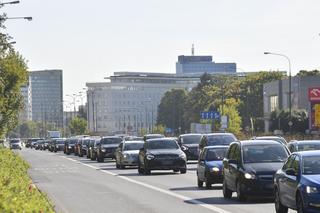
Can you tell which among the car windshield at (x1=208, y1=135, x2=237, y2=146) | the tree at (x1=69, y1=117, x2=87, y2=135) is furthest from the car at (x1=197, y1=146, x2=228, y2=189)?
the tree at (x1=69, y1=117, x2=87, y2=135)

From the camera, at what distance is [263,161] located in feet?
72.0

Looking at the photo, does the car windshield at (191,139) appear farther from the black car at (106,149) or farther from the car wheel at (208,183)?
the car wheel at (208,183)

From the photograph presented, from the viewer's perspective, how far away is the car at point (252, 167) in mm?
21078

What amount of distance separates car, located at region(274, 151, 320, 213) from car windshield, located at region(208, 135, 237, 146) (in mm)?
22443

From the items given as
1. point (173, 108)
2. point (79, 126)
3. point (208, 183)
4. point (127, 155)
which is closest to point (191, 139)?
point (127, 155)

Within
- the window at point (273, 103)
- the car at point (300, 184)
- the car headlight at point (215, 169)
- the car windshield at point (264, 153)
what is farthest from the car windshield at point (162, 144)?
the window at point (273, 103)

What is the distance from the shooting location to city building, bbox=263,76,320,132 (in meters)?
113

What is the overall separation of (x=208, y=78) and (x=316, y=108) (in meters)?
122

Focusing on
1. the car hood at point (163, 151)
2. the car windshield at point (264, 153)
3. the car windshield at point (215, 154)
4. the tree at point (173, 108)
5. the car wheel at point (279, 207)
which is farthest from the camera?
the tree at point (173, 108)

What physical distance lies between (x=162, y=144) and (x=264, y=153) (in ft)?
57.2

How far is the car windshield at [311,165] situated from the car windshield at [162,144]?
2228cm

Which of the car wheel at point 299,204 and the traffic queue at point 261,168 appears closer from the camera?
the car wheel at point 299,204

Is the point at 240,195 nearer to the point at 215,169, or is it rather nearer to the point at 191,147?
the point at 215,169

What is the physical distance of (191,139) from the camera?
50.8 m
